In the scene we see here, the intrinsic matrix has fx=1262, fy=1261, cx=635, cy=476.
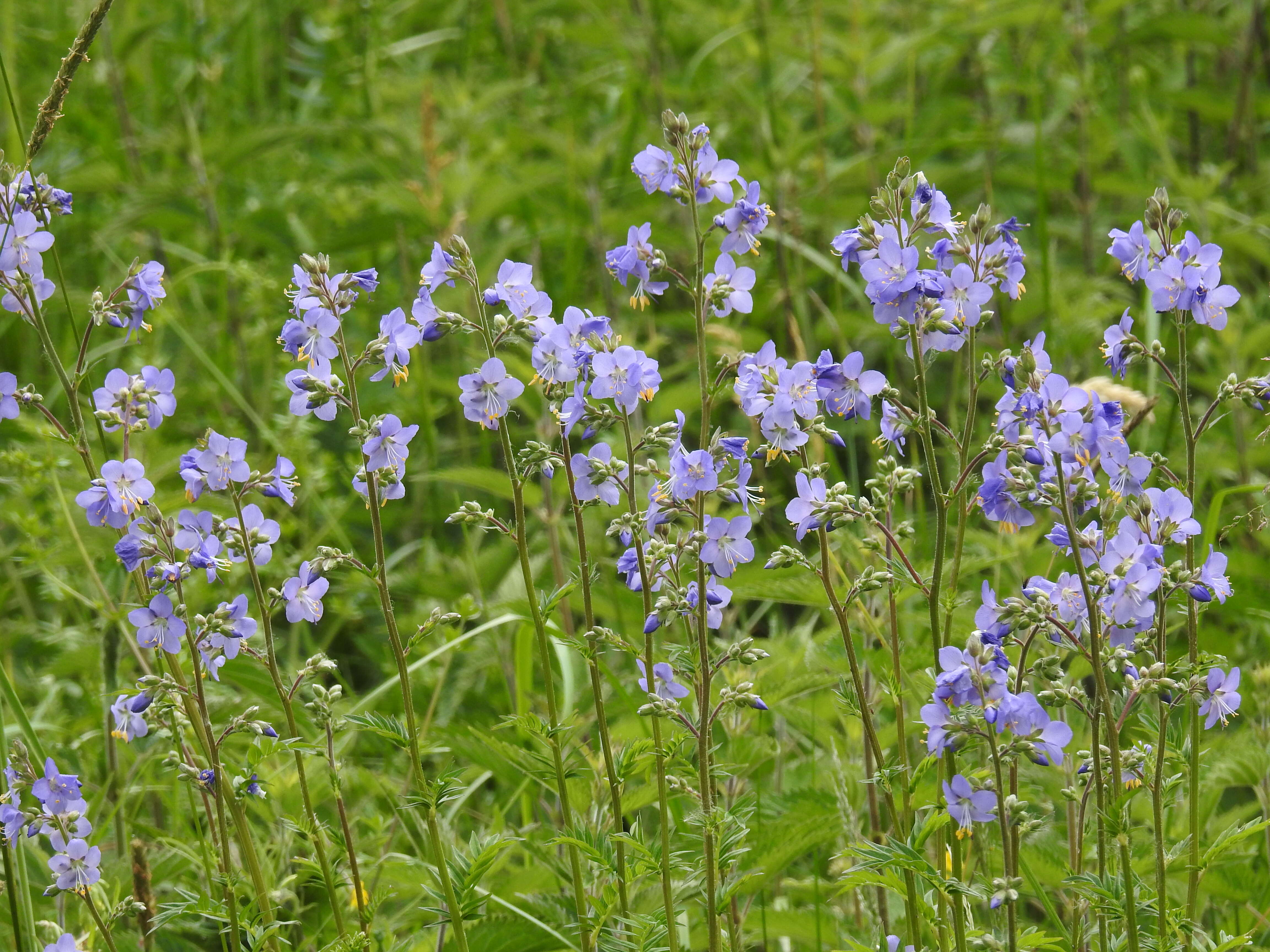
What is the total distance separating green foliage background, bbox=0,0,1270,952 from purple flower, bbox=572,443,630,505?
0.59 metres

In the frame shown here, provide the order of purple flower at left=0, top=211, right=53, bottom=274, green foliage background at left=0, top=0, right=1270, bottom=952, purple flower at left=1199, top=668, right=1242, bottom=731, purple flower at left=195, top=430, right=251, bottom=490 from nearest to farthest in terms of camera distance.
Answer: purple flower at left=1199, top=668, right=1242, bottom=731 → purple flower at left=195, top=430, right=251, bottom=490 → purple flower at left=0, top=211, right=53, bottom=274 → green foliage background at left=0, top=0, right=1270, bottom=952

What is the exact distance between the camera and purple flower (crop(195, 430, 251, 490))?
83.7 inches

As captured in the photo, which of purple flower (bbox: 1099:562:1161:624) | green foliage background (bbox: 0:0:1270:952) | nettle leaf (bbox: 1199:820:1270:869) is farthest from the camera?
green foliage background (bbox: 0:0:1270:952)

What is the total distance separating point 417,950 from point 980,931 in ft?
3.88

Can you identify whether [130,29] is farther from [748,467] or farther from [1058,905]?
[1058,905]

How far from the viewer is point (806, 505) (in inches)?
79.3

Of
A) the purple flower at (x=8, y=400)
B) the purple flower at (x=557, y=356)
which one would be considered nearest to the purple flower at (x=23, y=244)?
the purple flower at (x=8, y=400)

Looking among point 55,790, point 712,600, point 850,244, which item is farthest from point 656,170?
point 55,790

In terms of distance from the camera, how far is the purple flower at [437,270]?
208 cm

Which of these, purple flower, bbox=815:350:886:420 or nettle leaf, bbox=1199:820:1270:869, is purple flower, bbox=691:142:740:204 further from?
nettle leaf, bbox=1199:820:1270:869

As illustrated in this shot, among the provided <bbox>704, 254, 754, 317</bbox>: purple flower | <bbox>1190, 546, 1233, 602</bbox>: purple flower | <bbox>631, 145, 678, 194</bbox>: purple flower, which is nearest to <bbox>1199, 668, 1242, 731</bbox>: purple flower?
<bbox>1190, 546, 1233, 602</bbox>: purple flower

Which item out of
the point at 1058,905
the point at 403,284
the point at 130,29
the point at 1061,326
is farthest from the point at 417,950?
the point at 130,29

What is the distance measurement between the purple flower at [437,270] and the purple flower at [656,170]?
0.35 m

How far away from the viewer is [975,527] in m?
5.50
